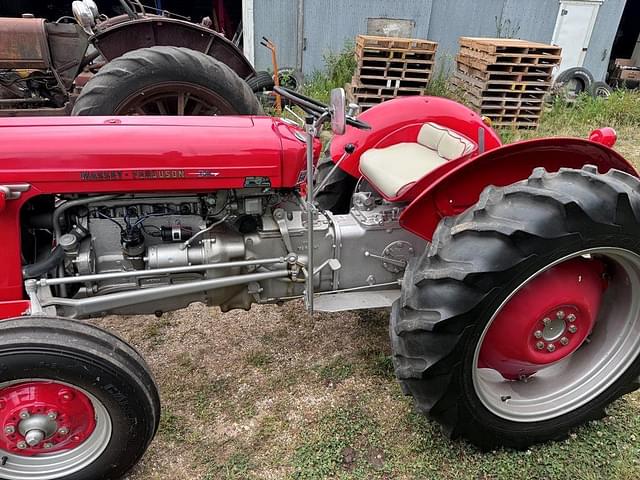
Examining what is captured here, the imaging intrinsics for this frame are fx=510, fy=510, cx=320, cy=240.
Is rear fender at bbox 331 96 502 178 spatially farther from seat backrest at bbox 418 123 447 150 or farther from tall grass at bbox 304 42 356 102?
tall grass at bbox 304 42 356 102

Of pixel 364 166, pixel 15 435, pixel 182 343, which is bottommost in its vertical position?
pixel 182 343

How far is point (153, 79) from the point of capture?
2805 mm

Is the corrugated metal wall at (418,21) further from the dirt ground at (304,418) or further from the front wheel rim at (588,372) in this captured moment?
the front wheel rim at (588,372)

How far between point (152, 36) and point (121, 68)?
125 cm

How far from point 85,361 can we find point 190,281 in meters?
0.55

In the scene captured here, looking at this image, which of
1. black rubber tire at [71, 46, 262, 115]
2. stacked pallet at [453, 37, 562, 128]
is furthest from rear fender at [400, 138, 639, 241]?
stacked pallet at [453, 37, 562, 128]

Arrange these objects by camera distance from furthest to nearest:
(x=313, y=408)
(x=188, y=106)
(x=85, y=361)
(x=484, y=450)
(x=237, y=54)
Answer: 1. (x=237, y=54)
2. (x=188, y=106)
3. (x=313, y=408)
4. (x=484, y=450)
5. (x=85, y=361)

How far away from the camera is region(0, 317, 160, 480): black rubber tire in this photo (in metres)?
1.45

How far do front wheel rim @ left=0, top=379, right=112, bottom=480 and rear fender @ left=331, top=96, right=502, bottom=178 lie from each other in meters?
1.55

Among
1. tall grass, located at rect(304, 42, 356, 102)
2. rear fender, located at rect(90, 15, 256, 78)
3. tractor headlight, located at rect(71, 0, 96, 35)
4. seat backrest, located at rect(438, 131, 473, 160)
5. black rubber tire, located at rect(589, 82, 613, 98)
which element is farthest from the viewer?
black rubber tire, located at rect(589, 82, 613, 98)

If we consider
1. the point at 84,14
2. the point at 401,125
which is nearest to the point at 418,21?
the point at 84,14

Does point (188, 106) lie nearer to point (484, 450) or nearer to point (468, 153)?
point (468, 153)

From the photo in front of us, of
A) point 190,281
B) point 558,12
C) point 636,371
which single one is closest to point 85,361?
point 190,281

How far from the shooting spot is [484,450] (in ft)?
6.07
